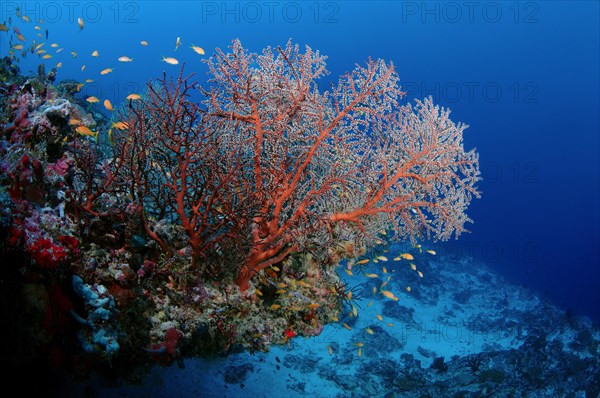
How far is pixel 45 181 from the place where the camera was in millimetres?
4047

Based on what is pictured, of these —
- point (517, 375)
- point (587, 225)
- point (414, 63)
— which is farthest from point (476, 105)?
point (517, 375)

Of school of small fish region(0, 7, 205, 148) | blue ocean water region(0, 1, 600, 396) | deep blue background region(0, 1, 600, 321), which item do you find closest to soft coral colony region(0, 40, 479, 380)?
school of small fish region(0, 7, 205, 148)

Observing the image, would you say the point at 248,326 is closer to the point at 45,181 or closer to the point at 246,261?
the point at 246,261

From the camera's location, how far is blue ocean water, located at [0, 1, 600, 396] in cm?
7019

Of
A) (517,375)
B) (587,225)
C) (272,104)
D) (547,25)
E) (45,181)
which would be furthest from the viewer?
(547,25)

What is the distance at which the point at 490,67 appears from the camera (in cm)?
12719

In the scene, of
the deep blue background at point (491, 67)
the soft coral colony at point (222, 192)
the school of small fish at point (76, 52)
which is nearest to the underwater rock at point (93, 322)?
the soft coral colony at point (222, 192)

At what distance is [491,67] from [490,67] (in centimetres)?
37

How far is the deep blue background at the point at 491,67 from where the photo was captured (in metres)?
70.4

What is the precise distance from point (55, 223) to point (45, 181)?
69 cm

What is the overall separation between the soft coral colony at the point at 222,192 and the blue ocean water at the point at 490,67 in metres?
43.3

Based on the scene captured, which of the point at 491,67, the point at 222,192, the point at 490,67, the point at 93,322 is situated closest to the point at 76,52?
the point at 222,192

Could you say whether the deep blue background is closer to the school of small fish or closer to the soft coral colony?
the soft coral colony

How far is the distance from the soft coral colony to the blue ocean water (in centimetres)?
4332
